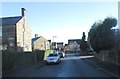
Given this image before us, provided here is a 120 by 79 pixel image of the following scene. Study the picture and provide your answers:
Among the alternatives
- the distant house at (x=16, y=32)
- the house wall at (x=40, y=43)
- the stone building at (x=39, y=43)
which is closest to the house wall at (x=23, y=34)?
the distant house at (x=16, y=32)

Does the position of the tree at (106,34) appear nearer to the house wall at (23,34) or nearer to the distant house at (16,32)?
the distant house at (16,32)

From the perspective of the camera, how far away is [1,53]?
2180 centimetres

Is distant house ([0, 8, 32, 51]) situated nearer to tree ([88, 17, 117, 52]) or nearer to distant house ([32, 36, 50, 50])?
tree ([88, 17, 117, 52])

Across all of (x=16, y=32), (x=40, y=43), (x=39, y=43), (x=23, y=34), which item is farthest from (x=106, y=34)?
(x=40, y=43)

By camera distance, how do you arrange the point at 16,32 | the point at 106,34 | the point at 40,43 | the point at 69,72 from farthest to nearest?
the point at 40,43
the point at 16,32
the point at 106,34
the point at 69,72

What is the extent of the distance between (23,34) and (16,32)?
14.3ft

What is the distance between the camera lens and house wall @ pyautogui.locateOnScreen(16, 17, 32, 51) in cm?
5466

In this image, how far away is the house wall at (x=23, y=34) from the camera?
5466 cm

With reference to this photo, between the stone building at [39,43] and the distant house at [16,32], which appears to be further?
the stone building at [39,43]

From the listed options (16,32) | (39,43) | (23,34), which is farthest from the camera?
(39,43)

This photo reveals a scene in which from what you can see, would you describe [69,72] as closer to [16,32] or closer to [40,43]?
[16,32]

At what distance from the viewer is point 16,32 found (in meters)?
53.3

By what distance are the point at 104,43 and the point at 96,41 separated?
2571mm

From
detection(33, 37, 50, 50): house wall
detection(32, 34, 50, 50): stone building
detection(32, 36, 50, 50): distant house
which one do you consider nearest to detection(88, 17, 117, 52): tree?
detection(32, 34, 50, 50): stone building
